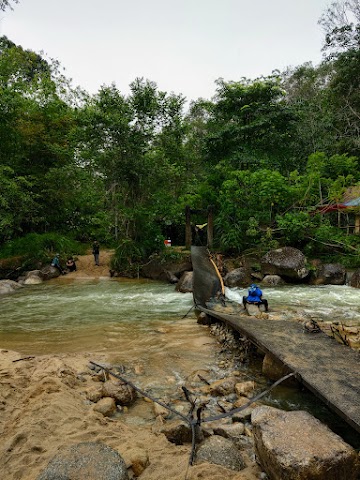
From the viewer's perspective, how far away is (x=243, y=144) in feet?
55.8

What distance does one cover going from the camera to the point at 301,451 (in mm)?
2162

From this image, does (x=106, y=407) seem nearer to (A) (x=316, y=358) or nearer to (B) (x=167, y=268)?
(A) (x=316, y=358)

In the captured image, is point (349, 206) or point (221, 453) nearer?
point (221, 453)

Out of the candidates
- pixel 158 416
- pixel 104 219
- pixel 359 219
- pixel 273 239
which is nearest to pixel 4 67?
pixel 104 219

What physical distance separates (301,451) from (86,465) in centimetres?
151

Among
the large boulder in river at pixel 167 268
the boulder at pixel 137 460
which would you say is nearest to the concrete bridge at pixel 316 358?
the boulder at pixel 137 460

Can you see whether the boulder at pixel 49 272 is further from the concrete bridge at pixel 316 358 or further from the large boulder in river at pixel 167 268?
the concrete bridge at pixel 316 358

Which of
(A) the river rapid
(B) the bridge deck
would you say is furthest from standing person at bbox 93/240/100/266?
(B) the bridge deck

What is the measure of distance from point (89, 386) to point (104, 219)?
11.8 m

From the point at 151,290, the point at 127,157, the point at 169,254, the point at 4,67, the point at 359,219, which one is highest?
the point at 4,67

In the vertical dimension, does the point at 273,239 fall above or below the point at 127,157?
below

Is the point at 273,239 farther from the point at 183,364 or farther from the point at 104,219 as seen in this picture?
the point at 183,364

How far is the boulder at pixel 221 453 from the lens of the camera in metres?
2.51

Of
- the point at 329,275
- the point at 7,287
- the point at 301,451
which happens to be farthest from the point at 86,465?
the point at 7,287
